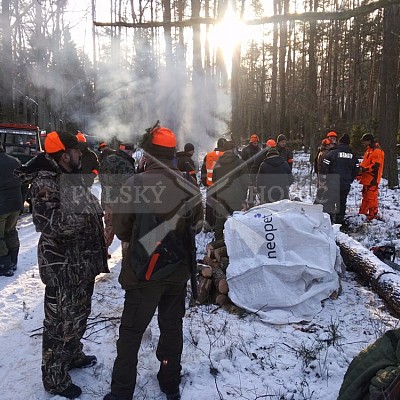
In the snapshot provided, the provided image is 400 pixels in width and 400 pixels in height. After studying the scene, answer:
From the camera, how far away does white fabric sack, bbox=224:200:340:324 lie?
13.8 feet

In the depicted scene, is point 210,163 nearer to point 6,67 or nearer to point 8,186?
point 8,186

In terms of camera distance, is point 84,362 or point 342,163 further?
point 342,163

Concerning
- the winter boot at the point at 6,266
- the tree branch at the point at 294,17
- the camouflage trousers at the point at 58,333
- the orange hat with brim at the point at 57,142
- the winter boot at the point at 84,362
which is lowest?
the winter boot at the point at 6,266

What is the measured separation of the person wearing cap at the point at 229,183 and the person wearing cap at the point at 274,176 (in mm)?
600

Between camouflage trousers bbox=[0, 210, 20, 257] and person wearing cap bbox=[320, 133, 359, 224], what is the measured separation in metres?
6.21

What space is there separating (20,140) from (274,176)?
8.19 m

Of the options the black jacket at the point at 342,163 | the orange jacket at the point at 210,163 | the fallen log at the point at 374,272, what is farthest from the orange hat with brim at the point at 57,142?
the black jacket at the point at 342,163

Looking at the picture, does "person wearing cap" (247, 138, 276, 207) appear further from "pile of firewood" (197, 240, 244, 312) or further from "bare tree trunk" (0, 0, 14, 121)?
"bare tree trunk" (0, 0, 14, 121)

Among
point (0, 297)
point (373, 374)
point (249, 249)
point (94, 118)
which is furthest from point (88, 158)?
point (94, 118)

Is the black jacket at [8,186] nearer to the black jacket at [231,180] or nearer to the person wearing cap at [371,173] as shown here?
the black jacket at [231,180]

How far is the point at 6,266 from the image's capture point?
5.48m

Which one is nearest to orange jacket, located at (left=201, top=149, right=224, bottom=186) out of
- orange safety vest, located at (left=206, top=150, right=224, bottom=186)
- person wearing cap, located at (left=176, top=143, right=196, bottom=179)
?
orange safety vest, located at (left=206, top=150, right=224, bottom=186)

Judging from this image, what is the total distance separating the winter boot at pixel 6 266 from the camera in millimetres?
5441

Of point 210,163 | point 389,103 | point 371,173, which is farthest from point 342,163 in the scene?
point 389,103
